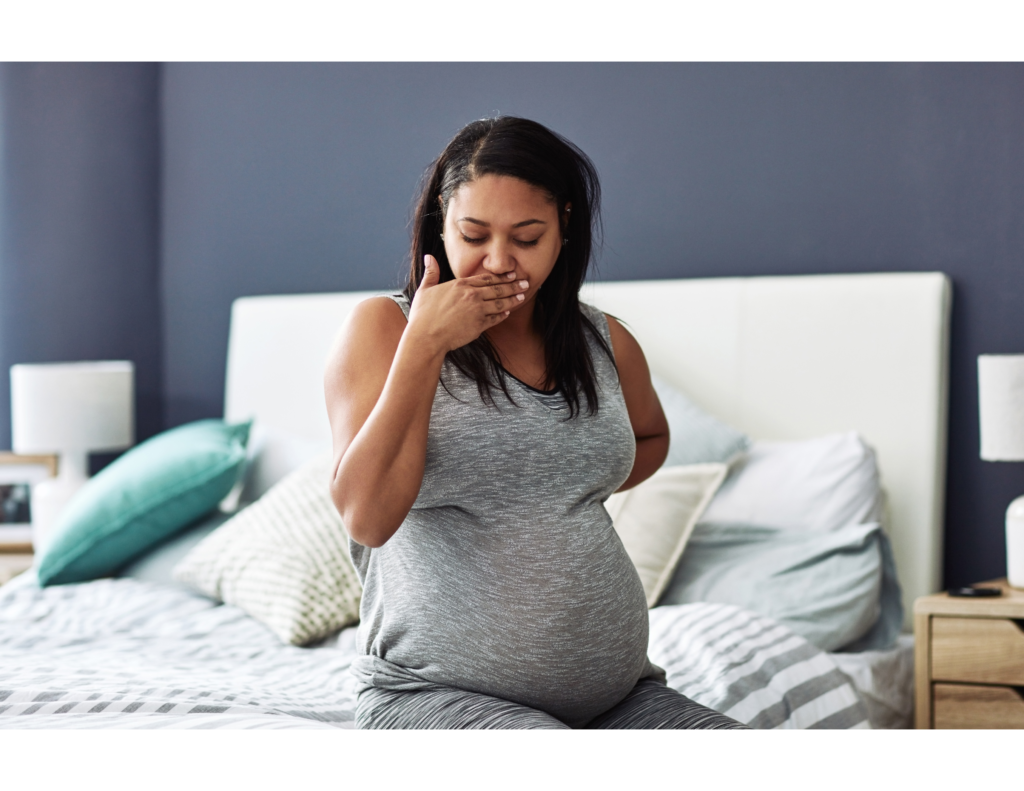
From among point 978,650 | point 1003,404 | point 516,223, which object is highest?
point 516,223

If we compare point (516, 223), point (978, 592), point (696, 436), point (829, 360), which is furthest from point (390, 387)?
point (829, 360)

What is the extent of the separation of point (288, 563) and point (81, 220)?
179 centimetres

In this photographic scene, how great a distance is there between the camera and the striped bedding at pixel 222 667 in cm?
127

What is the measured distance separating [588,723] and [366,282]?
2.10m

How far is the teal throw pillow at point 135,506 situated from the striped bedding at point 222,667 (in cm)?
12

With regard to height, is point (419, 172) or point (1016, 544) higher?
point (419, 172)

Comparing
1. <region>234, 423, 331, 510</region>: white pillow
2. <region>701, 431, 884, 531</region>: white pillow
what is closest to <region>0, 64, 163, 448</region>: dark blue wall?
<region>234, 423, 331, 510</region>: white pillow

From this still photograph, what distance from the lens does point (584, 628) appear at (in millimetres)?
1113

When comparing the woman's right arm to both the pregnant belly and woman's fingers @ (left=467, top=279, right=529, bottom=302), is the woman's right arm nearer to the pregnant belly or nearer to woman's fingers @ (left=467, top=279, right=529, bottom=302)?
woman's fingers @ (left=467, top=279, right=529, bottom=302)

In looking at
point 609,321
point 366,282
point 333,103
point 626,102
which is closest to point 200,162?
point 333,103

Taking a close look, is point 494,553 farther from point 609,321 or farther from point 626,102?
point 626,102

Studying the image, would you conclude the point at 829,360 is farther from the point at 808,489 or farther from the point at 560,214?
the point at 560,214

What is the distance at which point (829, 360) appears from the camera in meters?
2.41

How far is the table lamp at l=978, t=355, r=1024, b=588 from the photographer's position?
203cm
